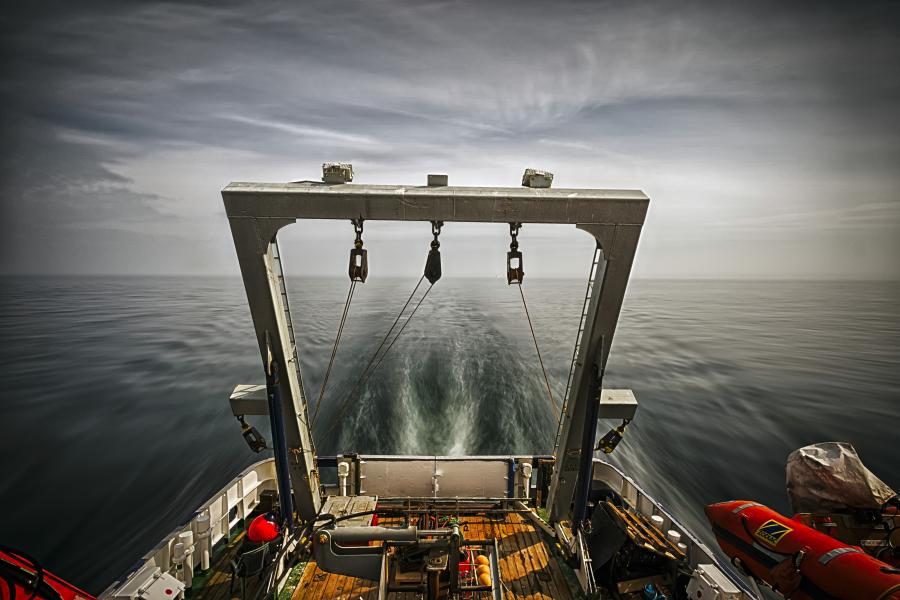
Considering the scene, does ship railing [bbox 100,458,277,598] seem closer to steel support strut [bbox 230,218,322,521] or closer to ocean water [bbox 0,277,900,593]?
steel support strut [bbox 230,218,322,521]

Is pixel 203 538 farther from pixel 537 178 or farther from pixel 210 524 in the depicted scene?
pixel 537 178

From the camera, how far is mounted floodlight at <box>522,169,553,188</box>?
A: 559 centimetres

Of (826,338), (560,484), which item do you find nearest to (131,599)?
(560,484)

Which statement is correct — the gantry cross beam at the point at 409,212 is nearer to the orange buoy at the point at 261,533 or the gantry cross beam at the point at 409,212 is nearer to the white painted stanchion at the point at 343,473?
the orange buoy at the point at 261,533

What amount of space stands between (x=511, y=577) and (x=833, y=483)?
20.5 ft

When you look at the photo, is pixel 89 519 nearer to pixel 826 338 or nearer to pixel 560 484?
pixel 560 484

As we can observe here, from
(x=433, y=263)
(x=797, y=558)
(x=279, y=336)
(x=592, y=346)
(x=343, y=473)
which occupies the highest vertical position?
(x=433, y=263)

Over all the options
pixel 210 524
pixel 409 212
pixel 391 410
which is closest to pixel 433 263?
pixel 409 212

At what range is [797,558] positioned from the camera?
570 cm

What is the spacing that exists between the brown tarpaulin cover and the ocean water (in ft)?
17.1

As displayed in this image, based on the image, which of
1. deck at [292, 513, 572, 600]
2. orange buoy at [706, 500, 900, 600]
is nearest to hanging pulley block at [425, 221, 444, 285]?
deck at [292, 513, 572, 600]

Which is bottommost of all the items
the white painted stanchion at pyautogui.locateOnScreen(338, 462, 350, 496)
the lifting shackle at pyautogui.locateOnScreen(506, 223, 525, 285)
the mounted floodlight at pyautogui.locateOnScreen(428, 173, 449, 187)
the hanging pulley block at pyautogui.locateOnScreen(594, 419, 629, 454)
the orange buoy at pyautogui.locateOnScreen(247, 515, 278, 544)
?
the white painted stanchion at pyautogui.locateOnScreen(338, 462, 350, 496)

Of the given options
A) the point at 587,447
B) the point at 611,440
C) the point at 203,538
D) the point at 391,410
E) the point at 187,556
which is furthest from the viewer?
the point at 391,410

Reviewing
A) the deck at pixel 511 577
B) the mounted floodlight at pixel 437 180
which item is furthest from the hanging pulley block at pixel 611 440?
the mounted floodlight at pixel 437 180
